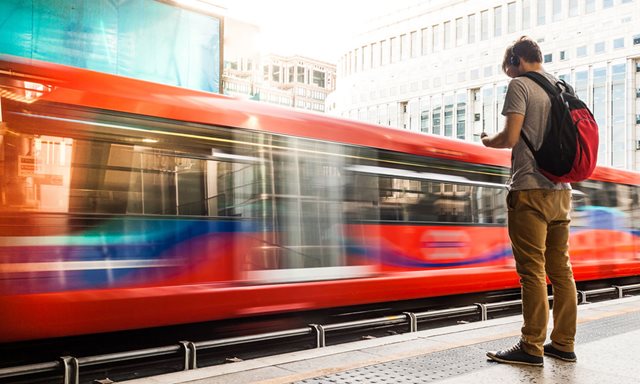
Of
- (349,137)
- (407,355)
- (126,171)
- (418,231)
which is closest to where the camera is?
(407,355)

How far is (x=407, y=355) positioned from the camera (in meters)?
4.07

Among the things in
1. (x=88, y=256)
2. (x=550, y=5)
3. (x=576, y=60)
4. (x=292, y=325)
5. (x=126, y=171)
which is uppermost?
(x=550, y=5)

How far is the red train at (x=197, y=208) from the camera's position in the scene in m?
5.46

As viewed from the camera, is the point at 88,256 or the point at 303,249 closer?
the point at 88,256

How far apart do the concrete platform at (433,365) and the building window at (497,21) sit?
5873 centimetres

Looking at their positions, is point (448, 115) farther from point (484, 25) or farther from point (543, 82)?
point (543, 82)

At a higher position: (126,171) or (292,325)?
(126,171)

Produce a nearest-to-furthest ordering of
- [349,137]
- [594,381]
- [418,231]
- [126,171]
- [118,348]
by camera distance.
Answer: [594,381] → [126,171] → [118,348] → [349,137] → [418,231]

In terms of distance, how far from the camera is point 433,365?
12.4 ft

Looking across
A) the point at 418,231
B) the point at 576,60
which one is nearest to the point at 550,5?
the point at 576,60

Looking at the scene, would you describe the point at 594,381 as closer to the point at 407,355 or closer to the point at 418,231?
the point at 407,355

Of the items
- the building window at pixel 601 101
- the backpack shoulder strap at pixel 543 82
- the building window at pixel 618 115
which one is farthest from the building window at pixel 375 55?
the backpack shoulder strap at pixel 543 82

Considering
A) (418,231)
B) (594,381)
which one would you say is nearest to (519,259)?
(594,381)

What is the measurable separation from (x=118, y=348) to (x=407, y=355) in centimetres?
367
